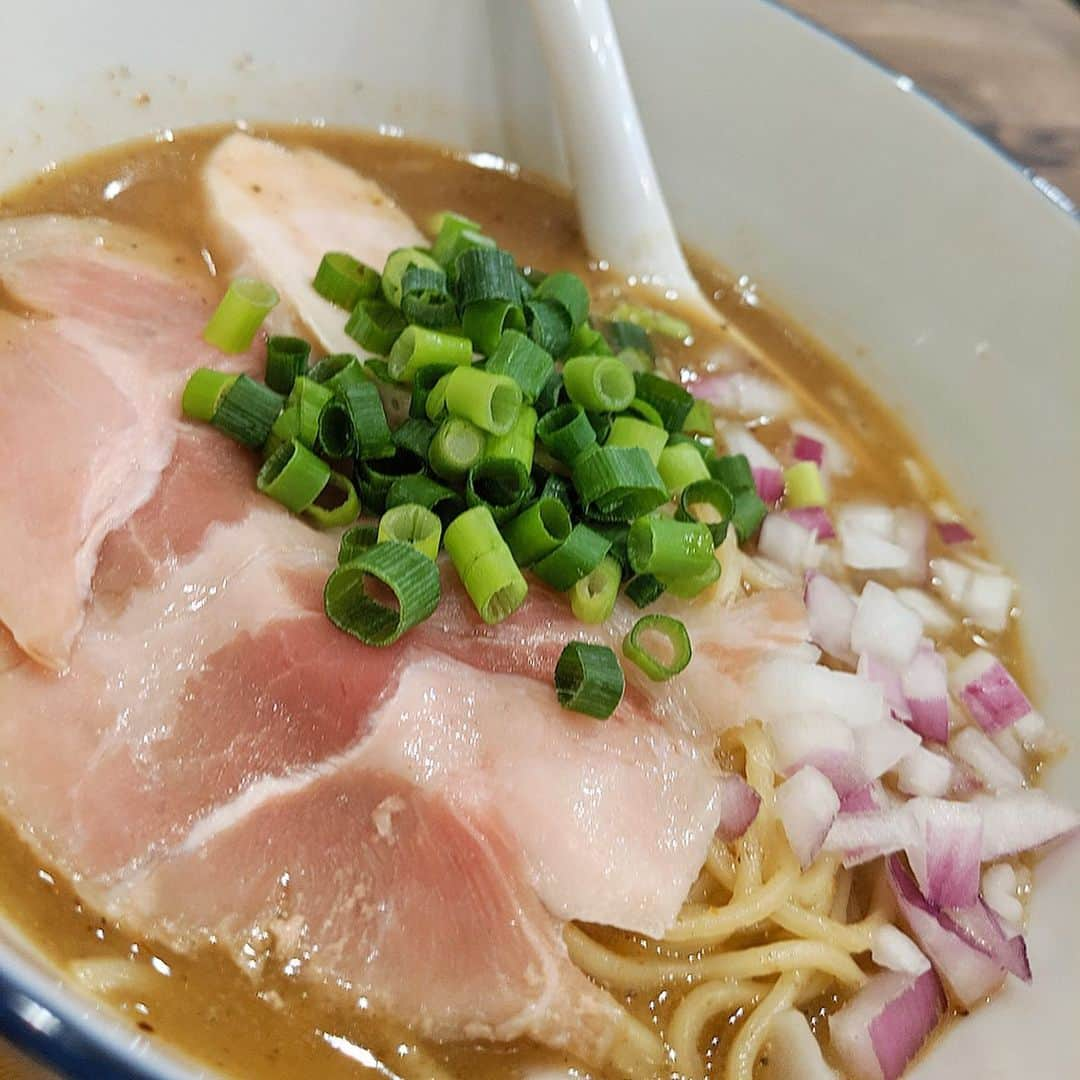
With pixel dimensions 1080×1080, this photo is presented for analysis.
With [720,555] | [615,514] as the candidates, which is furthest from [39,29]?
[720,555]

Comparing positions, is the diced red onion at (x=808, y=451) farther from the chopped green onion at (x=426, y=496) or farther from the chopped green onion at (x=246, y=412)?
the chopped green onion at (x=246, y=412)

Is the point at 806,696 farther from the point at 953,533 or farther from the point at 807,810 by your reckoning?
the point at 953,533

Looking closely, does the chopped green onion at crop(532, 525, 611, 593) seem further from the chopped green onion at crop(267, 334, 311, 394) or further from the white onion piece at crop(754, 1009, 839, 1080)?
the white onion piece at crop(754, 1009, 839, 1080)

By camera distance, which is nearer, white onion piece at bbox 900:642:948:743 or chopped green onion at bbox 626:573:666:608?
chopped green onion at bbox 626:573:666:608

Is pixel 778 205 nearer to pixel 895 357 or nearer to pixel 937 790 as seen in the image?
pixel 895 357

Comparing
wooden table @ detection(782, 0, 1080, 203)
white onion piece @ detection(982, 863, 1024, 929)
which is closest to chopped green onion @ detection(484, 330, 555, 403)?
white onion piece @ detection(982, 863, 1024, 929)

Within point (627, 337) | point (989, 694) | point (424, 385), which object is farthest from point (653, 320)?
point (989, 694)
